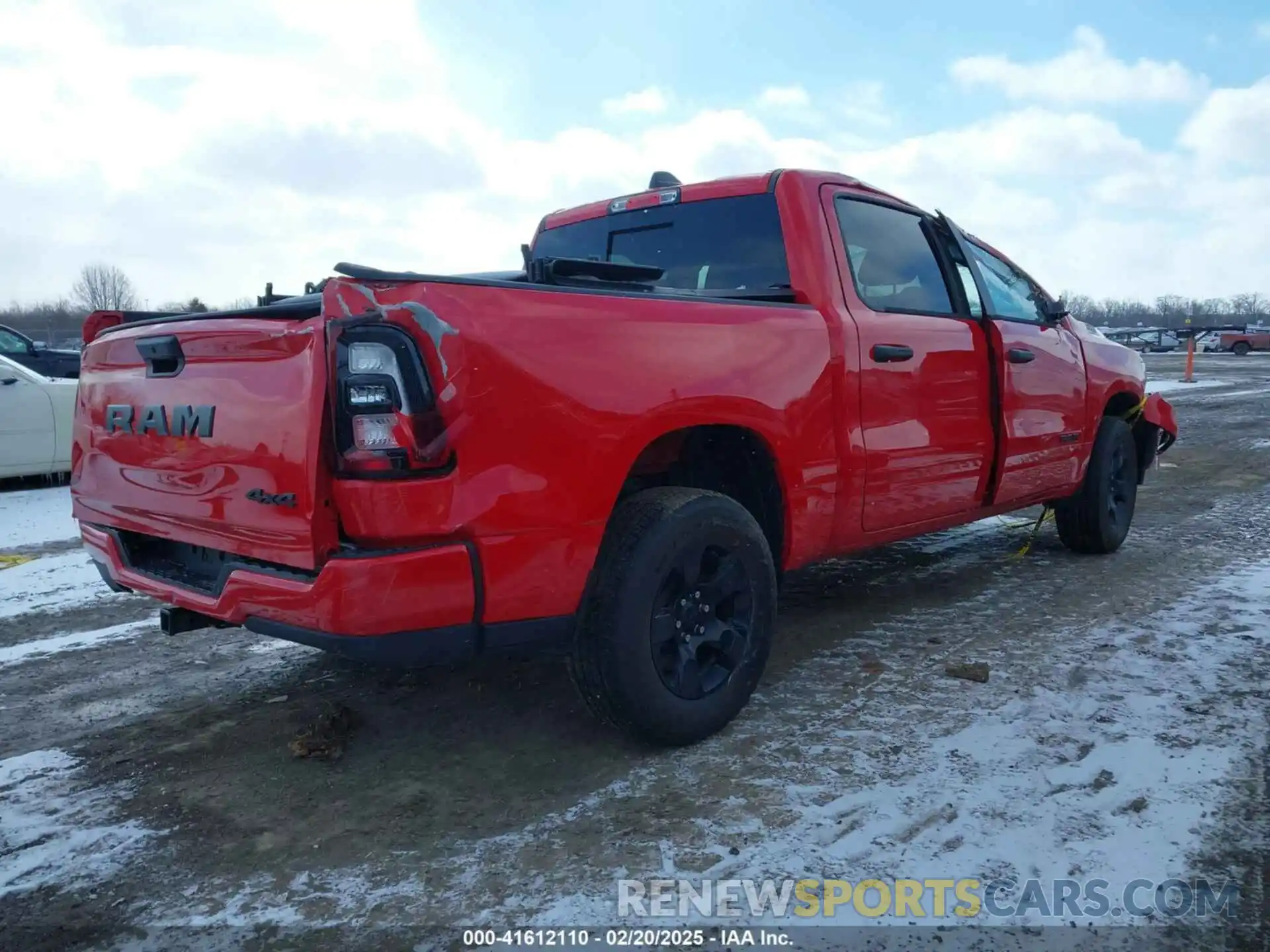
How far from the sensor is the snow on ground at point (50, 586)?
4660mm

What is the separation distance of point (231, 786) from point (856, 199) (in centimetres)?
315

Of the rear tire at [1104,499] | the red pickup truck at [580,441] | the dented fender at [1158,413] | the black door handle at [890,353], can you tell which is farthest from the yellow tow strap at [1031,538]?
the black door handle at [890,353]

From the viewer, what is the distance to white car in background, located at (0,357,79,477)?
25.9 feet

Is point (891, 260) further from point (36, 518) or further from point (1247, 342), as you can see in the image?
point (1247, 342)

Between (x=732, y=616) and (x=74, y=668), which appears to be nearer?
(x=732, y=616)

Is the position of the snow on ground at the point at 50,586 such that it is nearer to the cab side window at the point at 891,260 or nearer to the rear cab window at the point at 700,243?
the rear cab window at the point at 700,243

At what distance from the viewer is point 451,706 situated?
3.29m

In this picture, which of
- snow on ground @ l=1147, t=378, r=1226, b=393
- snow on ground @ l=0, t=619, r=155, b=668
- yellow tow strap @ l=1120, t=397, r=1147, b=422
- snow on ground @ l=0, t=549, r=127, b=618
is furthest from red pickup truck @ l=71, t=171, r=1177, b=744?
snow on ground @ l=1147, t=378, r=1226, b=393

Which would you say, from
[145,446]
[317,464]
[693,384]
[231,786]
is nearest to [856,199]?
[693,384]

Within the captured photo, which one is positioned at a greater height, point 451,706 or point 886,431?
point 886,431

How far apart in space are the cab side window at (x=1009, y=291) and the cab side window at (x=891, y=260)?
1.25 feet

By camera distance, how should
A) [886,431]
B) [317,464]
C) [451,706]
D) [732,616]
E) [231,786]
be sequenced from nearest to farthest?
[317,464] → [231,786] → [732,616] → [451,706] → [886,431]

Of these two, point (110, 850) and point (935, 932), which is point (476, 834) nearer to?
point (110, 850)

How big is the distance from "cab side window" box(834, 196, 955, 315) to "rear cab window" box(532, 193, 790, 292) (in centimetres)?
32
